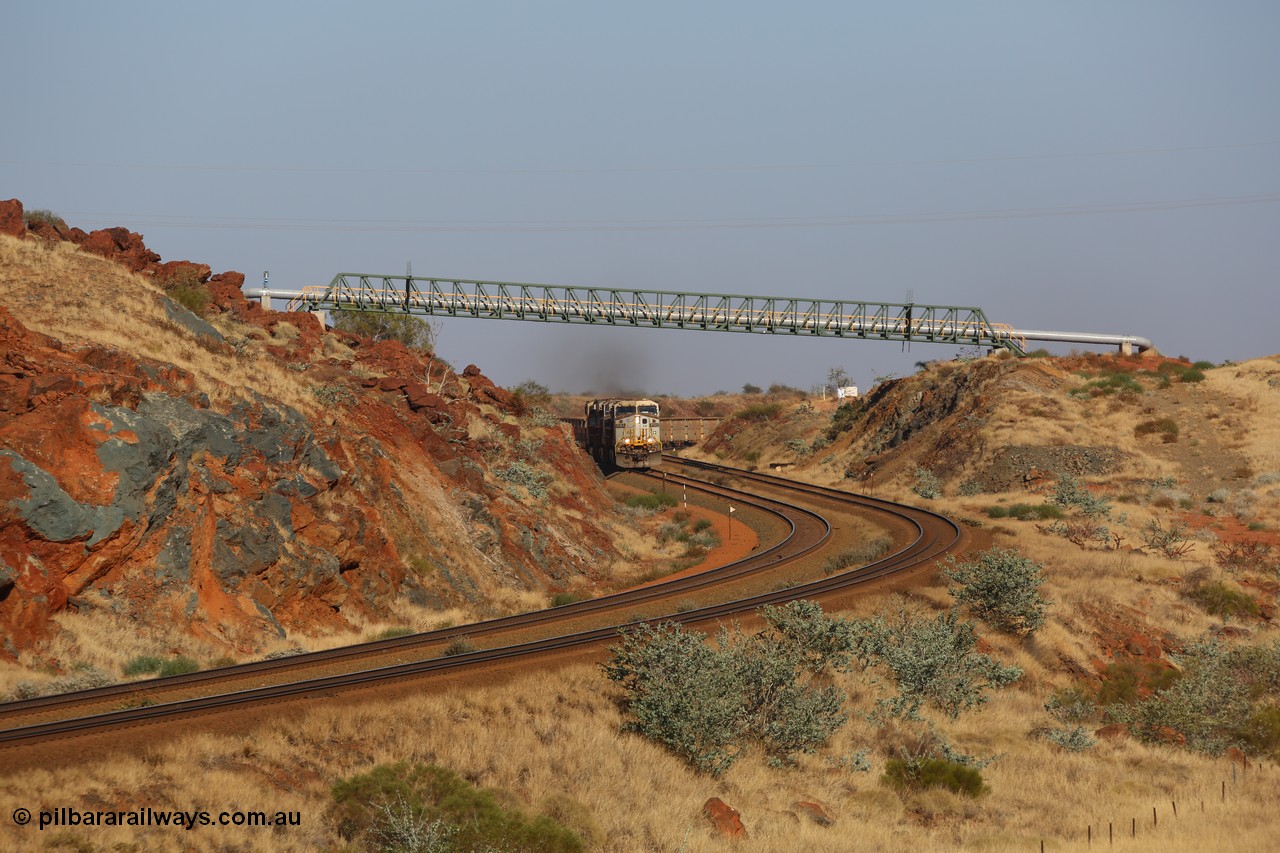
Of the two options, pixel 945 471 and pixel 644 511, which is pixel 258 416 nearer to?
pixel 644 511

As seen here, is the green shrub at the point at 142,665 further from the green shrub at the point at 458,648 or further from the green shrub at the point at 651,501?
the green shrub at the point at 651,501

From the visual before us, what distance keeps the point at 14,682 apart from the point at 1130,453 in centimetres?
5047

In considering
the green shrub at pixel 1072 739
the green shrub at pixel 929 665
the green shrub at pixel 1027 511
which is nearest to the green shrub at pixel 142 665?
the green shrub at pixel 929 665

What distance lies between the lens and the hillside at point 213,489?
20422 mm

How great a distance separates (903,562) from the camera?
1230 inches

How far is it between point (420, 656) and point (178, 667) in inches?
167

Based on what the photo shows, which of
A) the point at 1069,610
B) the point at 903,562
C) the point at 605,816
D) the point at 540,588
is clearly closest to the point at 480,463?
the point at 540,588

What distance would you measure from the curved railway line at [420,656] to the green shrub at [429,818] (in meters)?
3.39

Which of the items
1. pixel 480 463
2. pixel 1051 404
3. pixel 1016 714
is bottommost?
pixel 1016 714

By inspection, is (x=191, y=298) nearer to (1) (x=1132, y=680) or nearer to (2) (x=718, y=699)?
(2) (x=718, y=699)

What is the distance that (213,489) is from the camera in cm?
2394

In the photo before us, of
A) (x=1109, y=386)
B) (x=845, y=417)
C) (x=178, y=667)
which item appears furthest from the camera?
(x=845, y=417)

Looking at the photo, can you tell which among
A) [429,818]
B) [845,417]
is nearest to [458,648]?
[429,818]

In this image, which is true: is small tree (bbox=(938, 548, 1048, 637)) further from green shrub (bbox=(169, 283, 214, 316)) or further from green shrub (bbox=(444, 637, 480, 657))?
green shrub (bbox=(169, 283, 214, 316))
